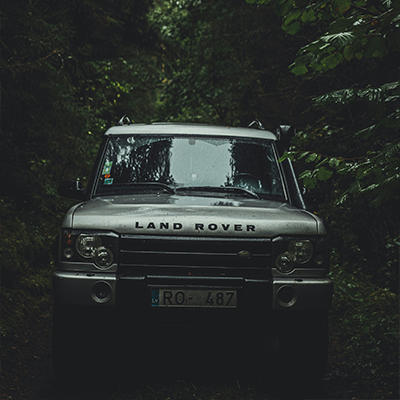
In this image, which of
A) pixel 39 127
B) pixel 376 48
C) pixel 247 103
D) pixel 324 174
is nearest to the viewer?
pixel 376 48

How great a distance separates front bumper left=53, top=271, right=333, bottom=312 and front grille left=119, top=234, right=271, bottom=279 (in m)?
0.07

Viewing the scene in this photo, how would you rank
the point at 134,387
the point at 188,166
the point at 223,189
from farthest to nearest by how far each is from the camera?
the point at 188,166 < the point at 223,189 < the point at 134,387

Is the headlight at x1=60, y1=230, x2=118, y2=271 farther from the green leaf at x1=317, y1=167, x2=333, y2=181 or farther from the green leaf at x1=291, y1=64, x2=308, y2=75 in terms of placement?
the green leaf at x1=291, y1=64, x2=308, y2=75

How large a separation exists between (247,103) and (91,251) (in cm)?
1140

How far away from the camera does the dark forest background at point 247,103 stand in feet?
13.5

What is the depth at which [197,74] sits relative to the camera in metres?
18.1

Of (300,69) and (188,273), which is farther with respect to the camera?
(188,273)

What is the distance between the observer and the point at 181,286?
13.5ft

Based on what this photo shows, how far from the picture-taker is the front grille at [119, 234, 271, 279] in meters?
4.14

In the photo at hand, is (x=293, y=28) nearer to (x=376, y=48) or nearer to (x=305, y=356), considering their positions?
(x=376, y=48)

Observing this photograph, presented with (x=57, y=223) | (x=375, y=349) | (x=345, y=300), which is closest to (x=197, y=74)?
(x=57, y=223)

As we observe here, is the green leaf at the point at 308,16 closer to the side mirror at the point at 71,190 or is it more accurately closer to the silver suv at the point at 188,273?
the silver suv at the point at 188,273

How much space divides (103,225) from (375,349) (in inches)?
119

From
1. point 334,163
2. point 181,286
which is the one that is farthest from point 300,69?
point 181,286
